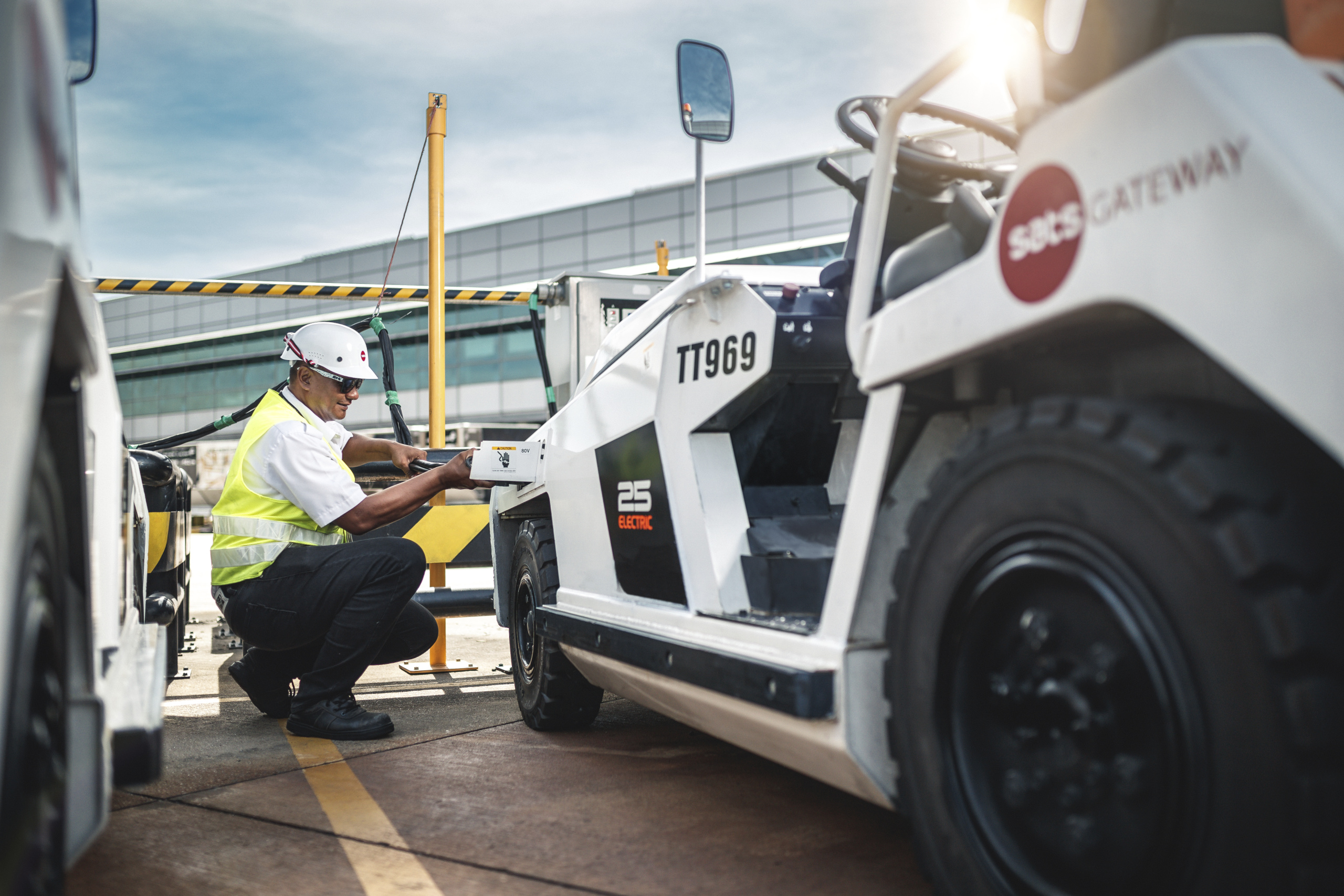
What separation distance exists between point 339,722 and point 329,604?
17.9 inches

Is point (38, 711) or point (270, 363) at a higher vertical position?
point (270, 363)

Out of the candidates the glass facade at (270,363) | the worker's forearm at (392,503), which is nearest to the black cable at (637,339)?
the worker's forearm at (392,503)

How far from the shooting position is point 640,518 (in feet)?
10.5

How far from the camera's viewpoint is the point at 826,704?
2131 millimetres

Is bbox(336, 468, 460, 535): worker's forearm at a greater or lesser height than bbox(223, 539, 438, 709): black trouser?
greater

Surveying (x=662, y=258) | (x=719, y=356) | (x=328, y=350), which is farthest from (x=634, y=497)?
(x=662, y=258)

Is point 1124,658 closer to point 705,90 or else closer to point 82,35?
point 705,90

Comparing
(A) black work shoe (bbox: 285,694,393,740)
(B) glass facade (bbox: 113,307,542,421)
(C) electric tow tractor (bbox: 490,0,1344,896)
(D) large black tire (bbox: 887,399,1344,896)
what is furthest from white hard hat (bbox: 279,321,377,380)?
(B) glass facade (bbox: 113,307,542,421)

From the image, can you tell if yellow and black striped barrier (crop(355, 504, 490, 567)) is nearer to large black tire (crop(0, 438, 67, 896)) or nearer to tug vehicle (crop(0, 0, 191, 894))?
tug vehicle (crop(0, 0, 191, 894))

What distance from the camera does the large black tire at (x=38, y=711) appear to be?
1.34m

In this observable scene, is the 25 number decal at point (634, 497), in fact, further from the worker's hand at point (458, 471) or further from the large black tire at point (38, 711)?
the large black tire at point (38, 711)

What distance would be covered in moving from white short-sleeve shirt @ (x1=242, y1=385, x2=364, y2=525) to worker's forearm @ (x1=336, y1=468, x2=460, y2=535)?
0.14ft

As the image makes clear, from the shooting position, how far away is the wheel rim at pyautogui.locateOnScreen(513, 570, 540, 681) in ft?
14.1

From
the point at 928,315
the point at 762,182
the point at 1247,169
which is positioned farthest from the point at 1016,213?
the point at 762,182
